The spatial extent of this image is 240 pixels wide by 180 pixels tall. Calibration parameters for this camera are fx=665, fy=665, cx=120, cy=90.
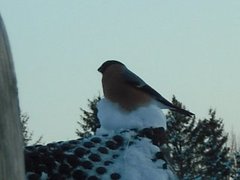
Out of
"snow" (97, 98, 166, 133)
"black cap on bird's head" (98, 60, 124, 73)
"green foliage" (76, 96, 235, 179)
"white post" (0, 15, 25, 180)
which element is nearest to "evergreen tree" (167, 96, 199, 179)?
"green foliage" (76, 96, 235, 179)

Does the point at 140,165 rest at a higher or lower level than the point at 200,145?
higher

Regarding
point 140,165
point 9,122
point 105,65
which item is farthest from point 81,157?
point 105,65

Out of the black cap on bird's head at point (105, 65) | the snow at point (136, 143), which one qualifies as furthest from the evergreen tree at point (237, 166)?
the snow at point (136, 143)

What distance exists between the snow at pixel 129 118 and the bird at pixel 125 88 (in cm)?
9

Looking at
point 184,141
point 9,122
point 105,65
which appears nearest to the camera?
point 9,122

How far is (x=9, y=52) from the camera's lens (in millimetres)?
881

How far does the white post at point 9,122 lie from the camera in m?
0.81

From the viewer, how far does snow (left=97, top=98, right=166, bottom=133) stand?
309 cm

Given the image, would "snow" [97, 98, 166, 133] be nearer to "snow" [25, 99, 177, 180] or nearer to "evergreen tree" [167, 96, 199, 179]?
"snow" [25, 99, 177, 180]

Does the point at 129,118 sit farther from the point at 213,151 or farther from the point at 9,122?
the point at 213,151

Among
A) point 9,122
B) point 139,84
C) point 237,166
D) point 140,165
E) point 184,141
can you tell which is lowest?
point 237,166

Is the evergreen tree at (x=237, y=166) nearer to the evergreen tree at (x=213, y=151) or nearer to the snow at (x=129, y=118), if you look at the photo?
the evergreen tree at (x=213, y=151)

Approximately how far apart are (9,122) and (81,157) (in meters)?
1.69

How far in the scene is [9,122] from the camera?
2.73 ft
